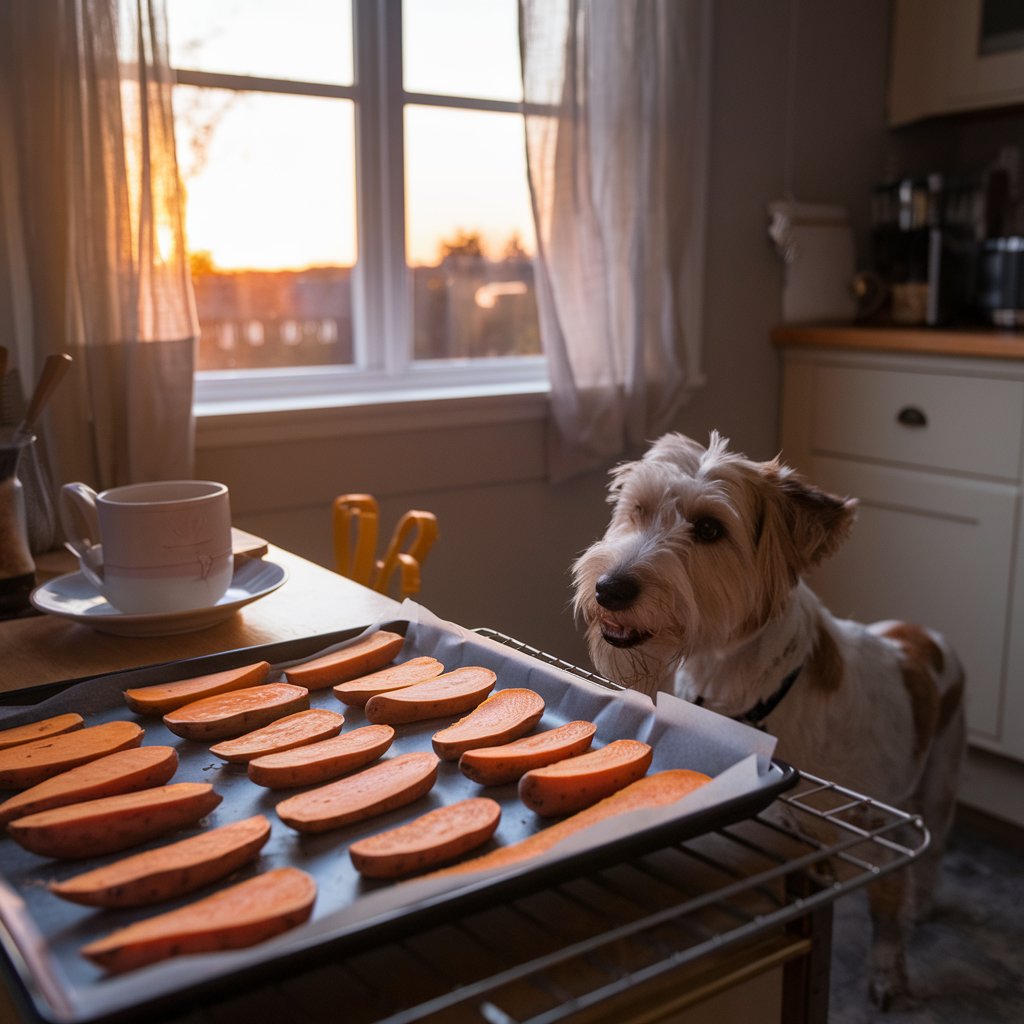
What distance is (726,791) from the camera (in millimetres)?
728

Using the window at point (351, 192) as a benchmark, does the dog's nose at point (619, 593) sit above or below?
below

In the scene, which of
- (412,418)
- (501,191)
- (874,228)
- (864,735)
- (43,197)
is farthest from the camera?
(874,228)

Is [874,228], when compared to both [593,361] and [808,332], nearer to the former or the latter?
[808,332]

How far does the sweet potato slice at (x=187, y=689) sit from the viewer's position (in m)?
0.94

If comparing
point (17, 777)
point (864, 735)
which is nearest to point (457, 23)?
point (864, 735)

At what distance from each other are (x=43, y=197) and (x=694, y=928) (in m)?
1.72

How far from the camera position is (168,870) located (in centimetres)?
65

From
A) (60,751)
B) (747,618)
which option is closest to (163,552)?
(60,751)

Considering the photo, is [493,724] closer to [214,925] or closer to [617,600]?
[214,925]

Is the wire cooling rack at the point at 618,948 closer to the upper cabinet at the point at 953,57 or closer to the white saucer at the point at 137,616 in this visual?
the white saucer at the point at 137,616

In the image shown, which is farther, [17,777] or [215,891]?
[17,777]

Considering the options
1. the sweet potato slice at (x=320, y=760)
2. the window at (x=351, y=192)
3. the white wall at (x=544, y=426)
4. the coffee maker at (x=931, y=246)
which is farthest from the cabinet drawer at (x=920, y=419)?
the sweet potato slice at (x=320, y=760)

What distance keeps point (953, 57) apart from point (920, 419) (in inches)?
42.8

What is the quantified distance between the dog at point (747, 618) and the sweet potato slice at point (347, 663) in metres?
0.43
